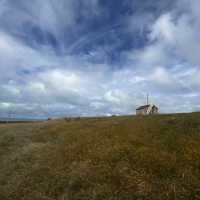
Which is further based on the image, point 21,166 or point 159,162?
point 21,166

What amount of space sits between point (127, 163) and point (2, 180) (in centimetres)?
552

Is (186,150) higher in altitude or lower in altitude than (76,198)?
higher

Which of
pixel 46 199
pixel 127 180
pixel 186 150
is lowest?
pixel 46 199

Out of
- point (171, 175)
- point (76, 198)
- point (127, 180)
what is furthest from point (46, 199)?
point (171, 175)

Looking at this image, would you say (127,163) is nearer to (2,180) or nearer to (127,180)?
(127,180)

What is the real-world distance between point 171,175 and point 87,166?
350 cm

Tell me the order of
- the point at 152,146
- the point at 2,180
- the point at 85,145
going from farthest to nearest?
1. the point at 85,145
2. the point at 152,146
3. the point at 2,180

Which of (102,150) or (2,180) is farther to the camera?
(102,150)

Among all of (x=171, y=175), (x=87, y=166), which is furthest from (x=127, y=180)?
(x=87, y=166)

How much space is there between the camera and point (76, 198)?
6.02 meters

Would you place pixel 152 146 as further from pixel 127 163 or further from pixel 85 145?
pixel 85 145

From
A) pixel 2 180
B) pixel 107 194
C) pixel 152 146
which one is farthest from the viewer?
pixel 152 146

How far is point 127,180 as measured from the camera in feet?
21.3

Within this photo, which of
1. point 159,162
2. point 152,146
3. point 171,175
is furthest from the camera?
point 152,146
